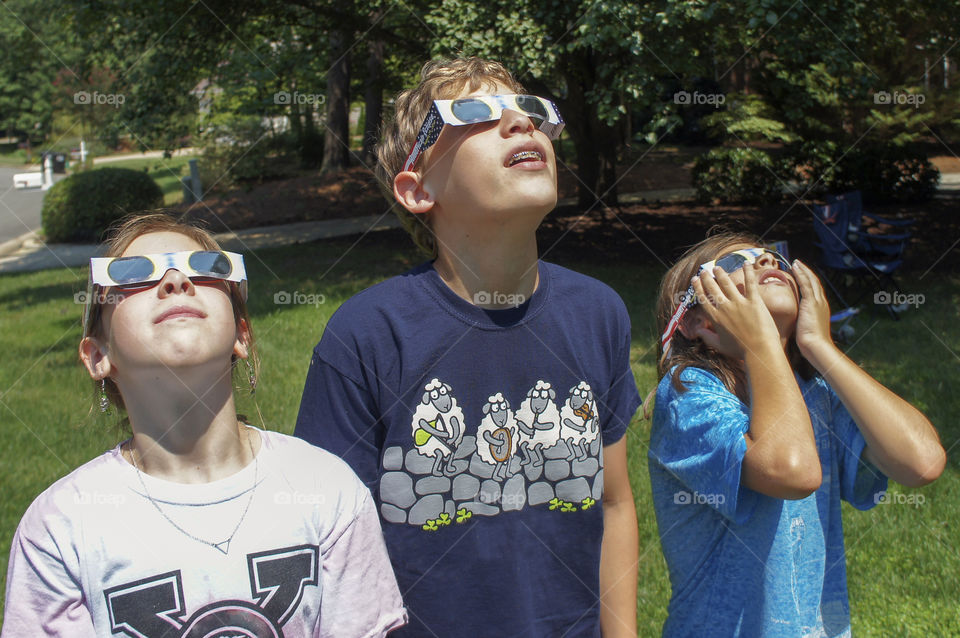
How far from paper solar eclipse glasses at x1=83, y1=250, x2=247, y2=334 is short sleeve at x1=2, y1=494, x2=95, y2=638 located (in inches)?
17.7

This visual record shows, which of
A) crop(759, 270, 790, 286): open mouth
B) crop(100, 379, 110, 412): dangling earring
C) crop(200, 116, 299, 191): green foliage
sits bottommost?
crop(200, 116, 299, 191): green foliage

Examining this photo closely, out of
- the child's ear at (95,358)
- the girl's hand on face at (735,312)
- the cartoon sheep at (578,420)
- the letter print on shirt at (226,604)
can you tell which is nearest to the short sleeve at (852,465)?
the girl's hand on face at (735,312)

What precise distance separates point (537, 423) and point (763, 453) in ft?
1.53

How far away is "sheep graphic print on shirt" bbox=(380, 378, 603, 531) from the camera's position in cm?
172

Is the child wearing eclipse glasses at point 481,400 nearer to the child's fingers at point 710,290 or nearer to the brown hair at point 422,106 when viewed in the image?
the brown hair at point 422,106

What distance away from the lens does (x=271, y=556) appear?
5.04 ft

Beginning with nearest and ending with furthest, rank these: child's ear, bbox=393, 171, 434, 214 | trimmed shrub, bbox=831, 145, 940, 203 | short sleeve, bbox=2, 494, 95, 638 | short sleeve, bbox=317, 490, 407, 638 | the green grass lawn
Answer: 1. short sleeve, bbox=2, 494, 95, 638
2. short sleeve, bbox=317, 490, 407, 638
3. child's ear, bbox=393, 171, 434, 214
4. the green grass lawn
5. trimmed shrub, bbox=831, 145, 940, 203

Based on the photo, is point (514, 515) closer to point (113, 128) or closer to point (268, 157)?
point (113, 128)

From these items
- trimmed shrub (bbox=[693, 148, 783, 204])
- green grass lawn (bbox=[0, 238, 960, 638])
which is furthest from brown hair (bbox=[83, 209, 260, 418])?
trimmed shrub (bbox=[693, 148, 783, 204])

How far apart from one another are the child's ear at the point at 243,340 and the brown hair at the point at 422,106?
44cm

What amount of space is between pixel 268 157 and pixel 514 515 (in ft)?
74.4

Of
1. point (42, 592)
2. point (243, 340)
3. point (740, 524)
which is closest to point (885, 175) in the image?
point (740, 524)

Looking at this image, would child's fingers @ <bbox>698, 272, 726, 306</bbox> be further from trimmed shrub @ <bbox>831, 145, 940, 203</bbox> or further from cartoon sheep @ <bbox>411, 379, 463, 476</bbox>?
trimmed shrub @ <bbox>831, 145, 940, 203</bbox>

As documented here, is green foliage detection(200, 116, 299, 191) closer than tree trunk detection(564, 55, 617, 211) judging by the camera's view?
No
